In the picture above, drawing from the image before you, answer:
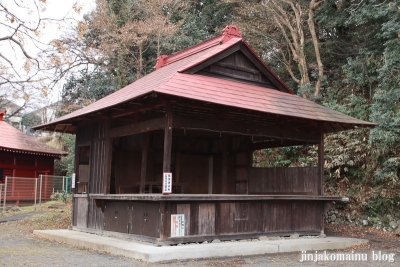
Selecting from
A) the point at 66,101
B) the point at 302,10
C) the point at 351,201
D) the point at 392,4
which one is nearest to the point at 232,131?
the point at 351,201

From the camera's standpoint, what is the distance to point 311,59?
21875 millimetres

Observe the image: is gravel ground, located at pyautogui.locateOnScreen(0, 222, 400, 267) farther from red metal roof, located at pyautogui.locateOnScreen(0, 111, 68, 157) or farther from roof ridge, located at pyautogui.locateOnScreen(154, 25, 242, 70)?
red metal roof, located at pyautogui.locateOnScreen(0, 111, 68, 157)

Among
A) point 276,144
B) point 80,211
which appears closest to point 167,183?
point 80,211

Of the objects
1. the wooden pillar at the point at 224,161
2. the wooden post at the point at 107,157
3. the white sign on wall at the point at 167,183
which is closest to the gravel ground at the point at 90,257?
the white sign on wall at the point at 167,183

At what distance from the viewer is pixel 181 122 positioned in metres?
9.47

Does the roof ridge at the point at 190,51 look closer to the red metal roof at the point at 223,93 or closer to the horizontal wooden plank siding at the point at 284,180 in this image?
the red metal roof at the point at 223,93

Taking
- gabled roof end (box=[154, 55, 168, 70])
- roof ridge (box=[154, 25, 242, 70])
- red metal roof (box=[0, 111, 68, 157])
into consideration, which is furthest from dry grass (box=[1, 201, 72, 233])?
red metal roof (box=[0, 111, 68, 157])

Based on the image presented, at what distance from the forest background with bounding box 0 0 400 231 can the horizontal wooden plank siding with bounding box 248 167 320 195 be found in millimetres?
2962

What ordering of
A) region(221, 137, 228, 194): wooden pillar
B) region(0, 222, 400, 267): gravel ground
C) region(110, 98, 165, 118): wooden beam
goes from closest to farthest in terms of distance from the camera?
region(0, 222, 400, 267): gravel ground, region(110, 98, 165, 118): wooden beam, region(221, 137, 228, 194): wooden pillar

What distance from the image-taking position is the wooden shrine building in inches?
373

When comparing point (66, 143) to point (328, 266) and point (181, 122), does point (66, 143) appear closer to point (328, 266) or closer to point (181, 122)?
point (181, 122)

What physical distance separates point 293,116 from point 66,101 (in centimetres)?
2047

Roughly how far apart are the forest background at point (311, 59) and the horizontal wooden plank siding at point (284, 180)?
9.72 feet

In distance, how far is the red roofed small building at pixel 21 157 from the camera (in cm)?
2371
